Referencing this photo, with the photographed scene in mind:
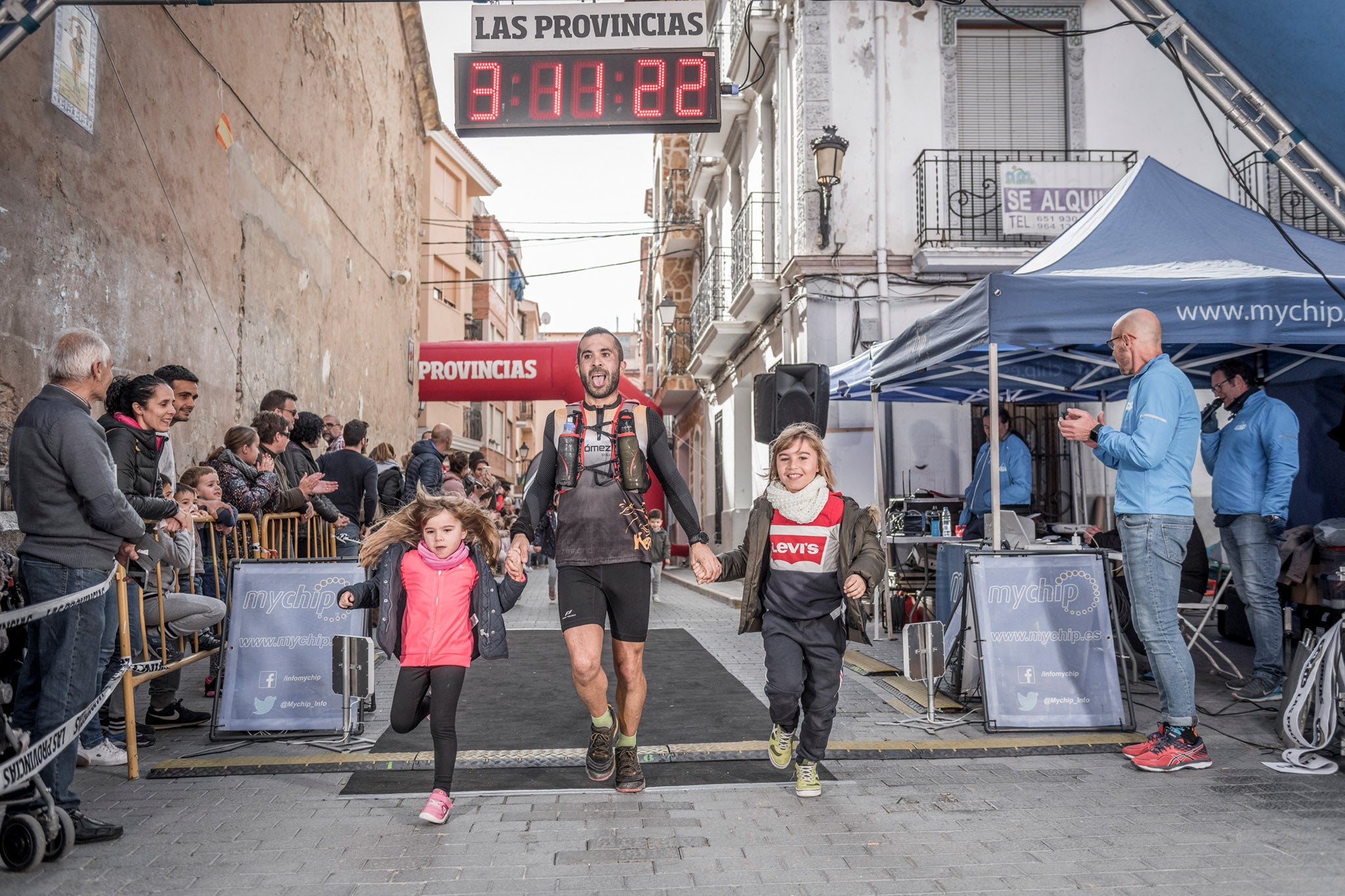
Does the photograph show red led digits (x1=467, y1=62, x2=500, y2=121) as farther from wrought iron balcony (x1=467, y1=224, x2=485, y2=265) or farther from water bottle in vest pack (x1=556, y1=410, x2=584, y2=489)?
wrought iron balcony (x1=467, y1=224, x2=485, y2=265)

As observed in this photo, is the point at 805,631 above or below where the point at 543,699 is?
above

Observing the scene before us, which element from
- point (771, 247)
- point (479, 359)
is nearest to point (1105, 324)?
point (771, 247)

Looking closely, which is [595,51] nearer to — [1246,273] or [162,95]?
[162,95]

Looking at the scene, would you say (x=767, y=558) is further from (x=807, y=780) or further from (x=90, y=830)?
(x=90, y=830)

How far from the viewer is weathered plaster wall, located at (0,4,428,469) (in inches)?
273

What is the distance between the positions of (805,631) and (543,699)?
8.78 ft

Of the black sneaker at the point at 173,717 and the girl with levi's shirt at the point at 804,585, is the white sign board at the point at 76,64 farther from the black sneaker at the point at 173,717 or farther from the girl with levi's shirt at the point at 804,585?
the girl with levi's shirt at the point at 804,585

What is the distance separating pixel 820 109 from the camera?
553 inches

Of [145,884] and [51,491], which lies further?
[51,491]

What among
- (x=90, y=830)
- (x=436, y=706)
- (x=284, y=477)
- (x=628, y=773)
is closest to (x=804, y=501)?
(x=628, y=773)

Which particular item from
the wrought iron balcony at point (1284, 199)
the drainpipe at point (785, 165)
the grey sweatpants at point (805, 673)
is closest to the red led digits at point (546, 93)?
the grey sweatpants at point (805, 673)

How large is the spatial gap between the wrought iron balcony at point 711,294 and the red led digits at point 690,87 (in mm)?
10818

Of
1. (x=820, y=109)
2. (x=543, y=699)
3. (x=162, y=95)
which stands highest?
(x=820, y=109)

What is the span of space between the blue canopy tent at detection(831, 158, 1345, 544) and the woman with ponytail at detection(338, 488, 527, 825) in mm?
3389
